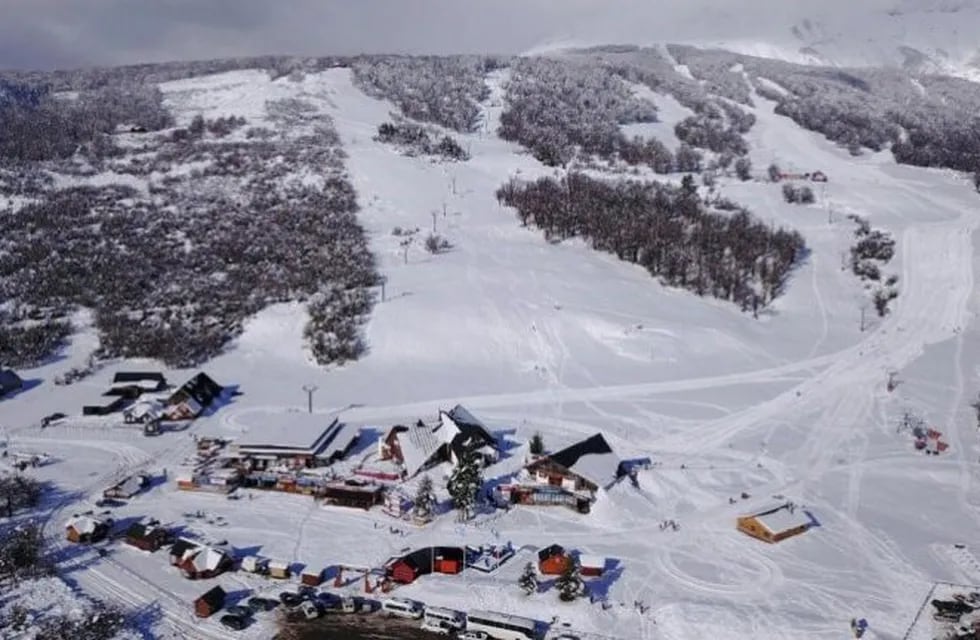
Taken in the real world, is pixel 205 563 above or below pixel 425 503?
below

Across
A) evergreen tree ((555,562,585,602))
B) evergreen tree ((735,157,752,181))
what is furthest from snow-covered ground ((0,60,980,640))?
evergreen tree ((735,157,752,181))

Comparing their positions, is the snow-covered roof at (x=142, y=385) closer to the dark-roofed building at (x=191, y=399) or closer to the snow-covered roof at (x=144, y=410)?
the dark-roofed building at (x=191, y=399)

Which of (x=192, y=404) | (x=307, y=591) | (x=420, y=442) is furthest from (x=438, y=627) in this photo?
(x=192, y=404)

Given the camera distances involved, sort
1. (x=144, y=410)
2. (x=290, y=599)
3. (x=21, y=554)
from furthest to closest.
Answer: (x=144, y=410) < (x=21, y=554) < (x=290, y=599)

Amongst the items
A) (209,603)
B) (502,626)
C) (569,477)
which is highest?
(569,477)

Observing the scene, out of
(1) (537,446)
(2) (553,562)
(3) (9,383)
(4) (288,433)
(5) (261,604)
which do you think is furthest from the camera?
(3) (9,383)

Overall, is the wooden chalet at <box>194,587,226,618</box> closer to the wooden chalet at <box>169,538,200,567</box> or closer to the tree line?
the wooden chalet at <box>169,538,200,567</box>

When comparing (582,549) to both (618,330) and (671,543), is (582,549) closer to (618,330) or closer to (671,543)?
(671,543)

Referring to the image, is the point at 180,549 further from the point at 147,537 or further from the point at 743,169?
the point at 743,169
